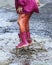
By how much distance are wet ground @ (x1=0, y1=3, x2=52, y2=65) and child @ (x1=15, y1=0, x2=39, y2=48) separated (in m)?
0.23

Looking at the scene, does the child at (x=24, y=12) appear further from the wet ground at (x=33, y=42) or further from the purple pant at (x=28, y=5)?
the wet ground at (x=33, y=42)

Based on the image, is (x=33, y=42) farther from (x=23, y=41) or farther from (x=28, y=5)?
(x=28, y=5)

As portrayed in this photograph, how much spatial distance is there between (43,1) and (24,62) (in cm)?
967

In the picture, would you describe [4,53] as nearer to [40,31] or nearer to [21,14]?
[21,14]

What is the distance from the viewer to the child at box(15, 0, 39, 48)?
21.0 ft

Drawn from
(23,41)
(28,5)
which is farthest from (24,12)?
(23,41)

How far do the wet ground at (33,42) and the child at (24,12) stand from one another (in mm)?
234

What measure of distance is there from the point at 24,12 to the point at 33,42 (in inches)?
37.3

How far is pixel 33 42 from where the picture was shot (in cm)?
714

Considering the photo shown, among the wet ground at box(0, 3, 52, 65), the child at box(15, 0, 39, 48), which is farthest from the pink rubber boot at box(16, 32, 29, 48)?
the wet ground at box(0, 3, 52, 65)

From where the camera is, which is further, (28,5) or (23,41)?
(23,41)

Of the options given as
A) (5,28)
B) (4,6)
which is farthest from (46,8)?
(5,28)

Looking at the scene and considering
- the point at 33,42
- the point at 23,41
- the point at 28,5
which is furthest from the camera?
the point at 33,42

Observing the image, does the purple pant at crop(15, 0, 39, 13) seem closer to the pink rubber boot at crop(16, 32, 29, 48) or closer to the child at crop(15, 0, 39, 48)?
the child at crop(15, 0, 39, 48)
